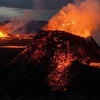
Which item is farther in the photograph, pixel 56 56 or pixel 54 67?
pixel 56 56

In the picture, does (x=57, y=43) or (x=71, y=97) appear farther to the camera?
(x=57, y=43)

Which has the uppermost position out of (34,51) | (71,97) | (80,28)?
(80,28)

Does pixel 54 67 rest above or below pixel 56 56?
below

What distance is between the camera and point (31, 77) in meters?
47.9

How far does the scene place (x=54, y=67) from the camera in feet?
163

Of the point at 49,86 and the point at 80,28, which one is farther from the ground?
the point at 80,28

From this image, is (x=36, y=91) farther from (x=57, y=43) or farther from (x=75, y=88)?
(x=57, y=43)

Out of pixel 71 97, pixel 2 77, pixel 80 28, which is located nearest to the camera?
pixel 71 97

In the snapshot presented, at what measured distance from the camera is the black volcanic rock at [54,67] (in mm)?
45938

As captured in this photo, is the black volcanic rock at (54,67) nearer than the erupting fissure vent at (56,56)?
Yes

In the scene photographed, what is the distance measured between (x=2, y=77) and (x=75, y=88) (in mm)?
Answer: 10362

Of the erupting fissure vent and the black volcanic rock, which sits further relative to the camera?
the erupting fissure vent

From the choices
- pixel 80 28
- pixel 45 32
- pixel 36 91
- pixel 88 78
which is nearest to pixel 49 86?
pixel 36 91

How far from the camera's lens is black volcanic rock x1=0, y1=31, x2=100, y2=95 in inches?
1809
